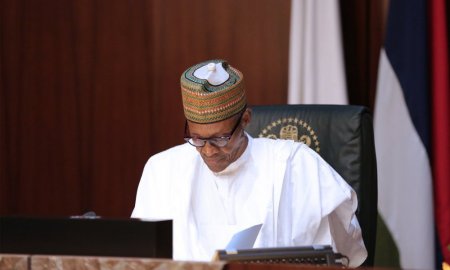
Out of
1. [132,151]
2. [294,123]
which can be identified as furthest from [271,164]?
[132,151]

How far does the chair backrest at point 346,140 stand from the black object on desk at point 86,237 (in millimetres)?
1342

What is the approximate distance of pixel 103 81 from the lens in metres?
4.86

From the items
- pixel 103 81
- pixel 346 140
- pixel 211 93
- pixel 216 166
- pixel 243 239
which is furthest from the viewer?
pixel 103 81

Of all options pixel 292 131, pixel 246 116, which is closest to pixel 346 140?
pixel 292 131

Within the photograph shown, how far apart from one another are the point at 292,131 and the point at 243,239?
3.31 ft

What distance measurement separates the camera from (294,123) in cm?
328

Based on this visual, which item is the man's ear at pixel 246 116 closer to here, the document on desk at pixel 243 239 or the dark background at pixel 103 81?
the document on desk at pixel 243 239

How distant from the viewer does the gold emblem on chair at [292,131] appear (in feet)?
10.6

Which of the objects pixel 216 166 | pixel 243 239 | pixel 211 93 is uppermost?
pixel 211 93

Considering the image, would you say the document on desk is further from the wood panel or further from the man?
the wood panel

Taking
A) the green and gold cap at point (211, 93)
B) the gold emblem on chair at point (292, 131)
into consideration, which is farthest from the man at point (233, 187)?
the gold emblem on chair at point (292, 131)

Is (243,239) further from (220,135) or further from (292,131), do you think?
(292,131)

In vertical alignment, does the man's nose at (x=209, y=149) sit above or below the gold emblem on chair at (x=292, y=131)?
below

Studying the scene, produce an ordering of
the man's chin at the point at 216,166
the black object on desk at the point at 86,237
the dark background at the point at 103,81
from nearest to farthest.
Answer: the black object on desk at the point at 86,237
the man's chin at the point at 216,166
the dark background at the point at 103,81
